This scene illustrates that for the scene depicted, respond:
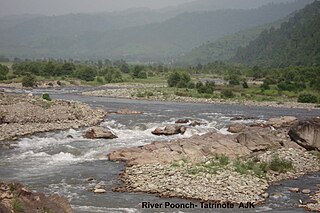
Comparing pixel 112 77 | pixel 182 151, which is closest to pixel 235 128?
pixel 182 151

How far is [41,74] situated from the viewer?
110m

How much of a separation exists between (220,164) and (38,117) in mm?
22587

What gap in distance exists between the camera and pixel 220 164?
1013 inches

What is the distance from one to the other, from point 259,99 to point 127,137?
40207 mm

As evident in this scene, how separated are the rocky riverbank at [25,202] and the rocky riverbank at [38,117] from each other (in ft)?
69.8

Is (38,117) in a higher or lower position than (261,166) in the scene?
higher

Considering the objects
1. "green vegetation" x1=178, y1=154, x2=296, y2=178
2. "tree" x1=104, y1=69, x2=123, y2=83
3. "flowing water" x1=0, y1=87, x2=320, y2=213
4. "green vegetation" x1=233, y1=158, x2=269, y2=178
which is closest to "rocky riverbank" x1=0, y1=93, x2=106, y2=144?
"flowing water" x1=0, y1=87, x2=320, y2=213

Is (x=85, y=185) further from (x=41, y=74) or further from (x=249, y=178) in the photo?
(x=41, y=74)

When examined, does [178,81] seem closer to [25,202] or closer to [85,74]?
[85,74]

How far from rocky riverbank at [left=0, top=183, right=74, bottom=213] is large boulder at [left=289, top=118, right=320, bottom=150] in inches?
881

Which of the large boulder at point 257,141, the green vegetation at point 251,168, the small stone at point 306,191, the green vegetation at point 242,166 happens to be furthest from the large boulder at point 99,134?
the small stone at point 306,191

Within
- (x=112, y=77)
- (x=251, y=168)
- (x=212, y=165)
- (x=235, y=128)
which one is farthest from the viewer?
(x=112, y=77)

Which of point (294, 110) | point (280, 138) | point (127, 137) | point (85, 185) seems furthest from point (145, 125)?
point (294, 110)

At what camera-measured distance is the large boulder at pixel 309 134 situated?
104ft
